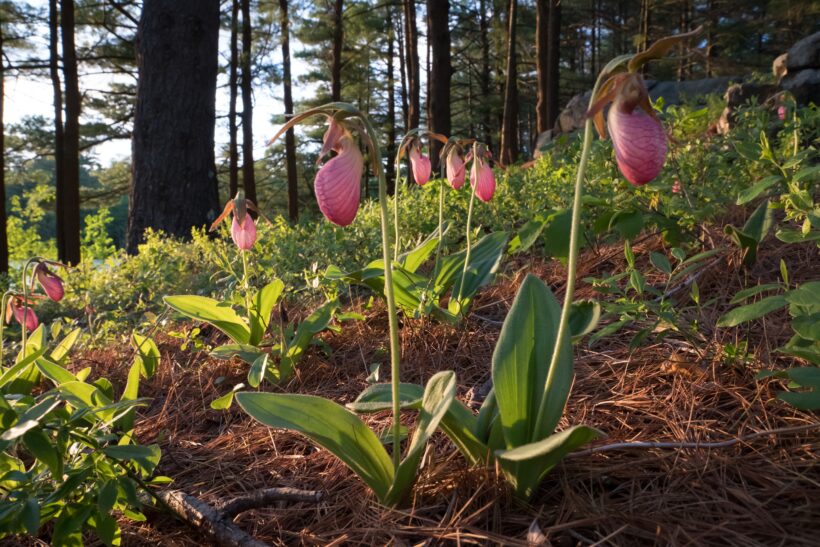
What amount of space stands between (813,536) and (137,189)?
6.14 meters

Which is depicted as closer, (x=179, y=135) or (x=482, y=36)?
(x=179, y=135)

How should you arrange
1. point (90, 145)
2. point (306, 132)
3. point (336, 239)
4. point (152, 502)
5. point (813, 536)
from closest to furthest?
point (813, 536)
point (152, 502)
point (336, 239)
point (90, 145)
point (306, 132)

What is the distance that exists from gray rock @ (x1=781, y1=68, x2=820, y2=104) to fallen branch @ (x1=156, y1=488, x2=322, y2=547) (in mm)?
7878

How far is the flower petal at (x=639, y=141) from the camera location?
3.14 feet

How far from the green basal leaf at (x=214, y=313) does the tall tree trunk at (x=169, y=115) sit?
3827 millimetres

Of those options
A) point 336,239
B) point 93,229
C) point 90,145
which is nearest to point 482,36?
point 90,145

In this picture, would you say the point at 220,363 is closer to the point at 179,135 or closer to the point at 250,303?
the point at 250,303

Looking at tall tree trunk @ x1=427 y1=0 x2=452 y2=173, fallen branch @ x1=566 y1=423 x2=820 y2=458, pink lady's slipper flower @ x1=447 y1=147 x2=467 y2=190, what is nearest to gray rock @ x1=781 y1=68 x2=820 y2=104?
tall tree trunk @ x1=427 y1=0 x2=452 y2=173

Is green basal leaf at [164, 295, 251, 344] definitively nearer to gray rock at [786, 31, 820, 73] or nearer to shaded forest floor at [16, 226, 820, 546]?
shaded forest floor at [16, 226, 820, 546]

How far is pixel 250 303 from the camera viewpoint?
7.29 ft

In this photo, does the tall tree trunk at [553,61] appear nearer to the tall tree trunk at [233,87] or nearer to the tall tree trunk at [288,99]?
the tall tree trunk at [288,99]

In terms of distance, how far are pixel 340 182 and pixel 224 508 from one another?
0.83 meters

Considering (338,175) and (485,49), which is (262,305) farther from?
(485,49)

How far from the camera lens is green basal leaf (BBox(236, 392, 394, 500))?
3.97ft
